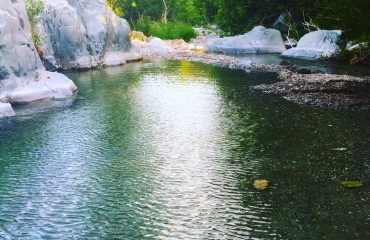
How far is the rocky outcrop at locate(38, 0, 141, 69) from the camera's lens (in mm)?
27672

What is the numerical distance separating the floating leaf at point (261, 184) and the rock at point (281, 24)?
35604mm

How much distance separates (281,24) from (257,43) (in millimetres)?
5153

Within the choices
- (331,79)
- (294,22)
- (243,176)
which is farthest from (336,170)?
(294,22)

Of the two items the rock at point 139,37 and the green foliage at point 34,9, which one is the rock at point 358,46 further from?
the rock at point 139,37

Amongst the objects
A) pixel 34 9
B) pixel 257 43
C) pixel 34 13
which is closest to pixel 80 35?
pixel 34 13

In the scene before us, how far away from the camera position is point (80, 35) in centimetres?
2855

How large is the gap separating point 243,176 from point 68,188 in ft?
12.2

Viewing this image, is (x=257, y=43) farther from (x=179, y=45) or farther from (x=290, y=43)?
(x=179, y=45)

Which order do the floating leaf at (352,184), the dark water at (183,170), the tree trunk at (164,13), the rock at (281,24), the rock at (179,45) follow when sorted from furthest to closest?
the tree trunk at (164,13), the rock at (179,45), the rock at (281,24), the floating leaf at (352,184), the dark water at (183,170)

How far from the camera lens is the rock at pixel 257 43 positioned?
3953cm

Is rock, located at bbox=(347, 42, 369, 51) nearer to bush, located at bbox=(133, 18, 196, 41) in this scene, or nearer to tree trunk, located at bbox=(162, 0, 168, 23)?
bush, located at bbox=(133, 18, 196, 41)

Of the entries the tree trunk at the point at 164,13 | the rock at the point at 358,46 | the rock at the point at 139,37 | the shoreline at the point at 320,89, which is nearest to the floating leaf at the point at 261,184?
the shoreline at the point at 320,89

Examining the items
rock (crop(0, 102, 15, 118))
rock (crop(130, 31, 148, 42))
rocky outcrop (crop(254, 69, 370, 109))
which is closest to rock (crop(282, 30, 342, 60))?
rocky outcrop (crop(254, 69, 370, 109))

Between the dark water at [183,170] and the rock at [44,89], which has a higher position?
the rock at [44,89]
